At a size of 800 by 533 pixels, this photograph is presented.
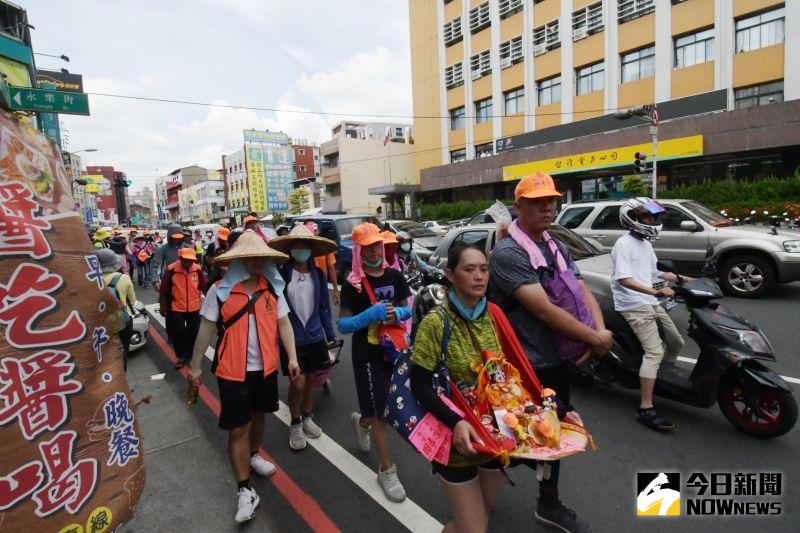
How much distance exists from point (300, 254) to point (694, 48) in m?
23.6

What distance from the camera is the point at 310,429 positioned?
3900 mm

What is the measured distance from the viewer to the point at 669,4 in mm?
20453

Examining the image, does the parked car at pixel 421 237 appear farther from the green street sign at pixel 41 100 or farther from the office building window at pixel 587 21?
the office building window at pixel 587 21

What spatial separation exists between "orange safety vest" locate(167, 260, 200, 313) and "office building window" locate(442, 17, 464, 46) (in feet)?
A: 104

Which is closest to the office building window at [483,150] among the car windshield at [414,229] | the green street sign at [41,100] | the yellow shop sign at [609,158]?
the yellow shop sign at [609,158]

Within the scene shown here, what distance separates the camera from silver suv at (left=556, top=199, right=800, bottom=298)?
23.7ft

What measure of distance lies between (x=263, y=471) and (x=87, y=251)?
203 centimetres

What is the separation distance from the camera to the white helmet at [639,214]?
3.59m

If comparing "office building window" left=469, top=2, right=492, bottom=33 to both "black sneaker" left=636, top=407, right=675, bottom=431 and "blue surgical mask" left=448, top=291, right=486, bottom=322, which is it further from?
"blue surgical mask" left=448, top=291, right=486, bottom=322

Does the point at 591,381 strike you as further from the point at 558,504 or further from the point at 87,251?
the point at 87,251

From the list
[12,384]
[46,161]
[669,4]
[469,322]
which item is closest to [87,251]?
[46,161]

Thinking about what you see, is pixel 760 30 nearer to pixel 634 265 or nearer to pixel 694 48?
pixel 694 48

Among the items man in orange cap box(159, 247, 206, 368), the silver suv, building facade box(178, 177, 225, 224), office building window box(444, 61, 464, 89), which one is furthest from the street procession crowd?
building facade box(178, 177, 225, 224)

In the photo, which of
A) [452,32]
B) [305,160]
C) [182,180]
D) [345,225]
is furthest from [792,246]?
[182,180]
